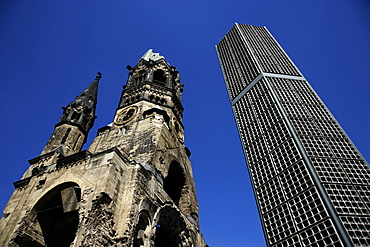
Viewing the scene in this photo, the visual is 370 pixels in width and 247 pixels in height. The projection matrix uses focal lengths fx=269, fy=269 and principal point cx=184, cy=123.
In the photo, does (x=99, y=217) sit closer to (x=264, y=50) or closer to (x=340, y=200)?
(x=340, y=200)

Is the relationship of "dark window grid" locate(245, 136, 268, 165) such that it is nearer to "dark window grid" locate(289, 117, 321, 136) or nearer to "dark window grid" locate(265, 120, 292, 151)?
"dark window grid" locate(265, 120, 292, 151)

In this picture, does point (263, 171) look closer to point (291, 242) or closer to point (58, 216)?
point (291, 242)

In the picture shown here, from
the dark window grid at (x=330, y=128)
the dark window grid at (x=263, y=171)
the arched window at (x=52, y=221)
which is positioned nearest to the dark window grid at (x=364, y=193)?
the dark window grid at (x=330, y=128)

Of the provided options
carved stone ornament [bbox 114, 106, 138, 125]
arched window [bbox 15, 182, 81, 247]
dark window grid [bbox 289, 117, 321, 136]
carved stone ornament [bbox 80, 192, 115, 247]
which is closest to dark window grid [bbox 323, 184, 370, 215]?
dark window grid [bbox 289, 117, 321, 136]

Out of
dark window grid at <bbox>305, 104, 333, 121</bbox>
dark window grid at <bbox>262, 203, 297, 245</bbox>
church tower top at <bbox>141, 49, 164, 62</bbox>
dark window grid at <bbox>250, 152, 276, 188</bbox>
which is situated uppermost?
church tower top at <bbox>141, 49, 164, 62</bbox>

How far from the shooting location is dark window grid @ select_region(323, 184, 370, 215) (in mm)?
10227

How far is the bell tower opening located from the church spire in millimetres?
4943

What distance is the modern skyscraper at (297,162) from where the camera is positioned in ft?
33.5

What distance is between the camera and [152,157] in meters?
18.0

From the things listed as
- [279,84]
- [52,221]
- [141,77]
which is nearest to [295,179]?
[279,84]

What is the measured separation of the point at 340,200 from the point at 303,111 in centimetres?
598

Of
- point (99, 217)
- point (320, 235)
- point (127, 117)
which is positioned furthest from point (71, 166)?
point (320, 235)

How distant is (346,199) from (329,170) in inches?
59.1

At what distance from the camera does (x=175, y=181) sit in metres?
21.8
